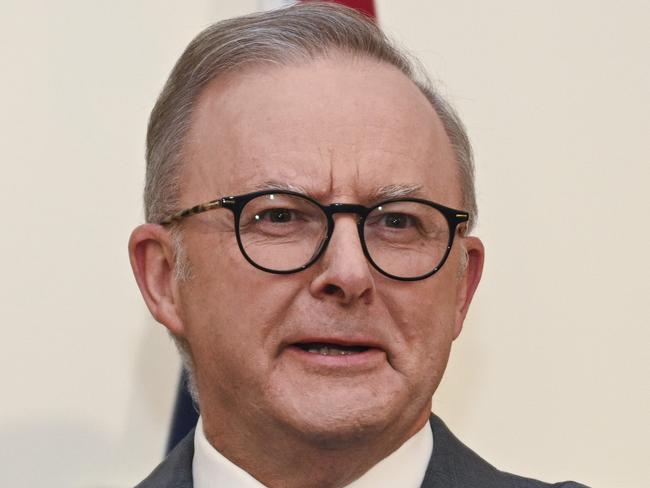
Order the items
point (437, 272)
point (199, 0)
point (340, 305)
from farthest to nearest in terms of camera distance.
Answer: point (199, 0) → point (437, 272) → point (340, 305)

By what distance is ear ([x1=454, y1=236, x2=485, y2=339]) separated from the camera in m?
2.04

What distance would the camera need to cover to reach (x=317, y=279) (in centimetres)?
172

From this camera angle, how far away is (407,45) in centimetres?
255

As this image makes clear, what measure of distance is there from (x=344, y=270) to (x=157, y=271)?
0.49 meters

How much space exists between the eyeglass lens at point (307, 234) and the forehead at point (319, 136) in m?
0.04

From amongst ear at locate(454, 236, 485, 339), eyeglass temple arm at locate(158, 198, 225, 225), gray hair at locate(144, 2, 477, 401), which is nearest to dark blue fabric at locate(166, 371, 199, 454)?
gray hair at locate(144, 2, 477, 401)

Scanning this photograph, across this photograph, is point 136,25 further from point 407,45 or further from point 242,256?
point 242,256

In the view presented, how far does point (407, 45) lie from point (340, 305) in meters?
1.02

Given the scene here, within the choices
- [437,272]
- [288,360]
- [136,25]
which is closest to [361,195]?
[437,272]

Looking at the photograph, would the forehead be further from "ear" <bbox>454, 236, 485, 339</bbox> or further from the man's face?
"ear" <bbox>454, 236, 485, 339</bbox>

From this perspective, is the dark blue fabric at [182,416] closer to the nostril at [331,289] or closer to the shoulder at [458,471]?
the shoulder at [458,471]

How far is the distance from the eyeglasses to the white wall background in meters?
0.71

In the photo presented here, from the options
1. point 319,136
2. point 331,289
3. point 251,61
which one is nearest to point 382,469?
point 331,289

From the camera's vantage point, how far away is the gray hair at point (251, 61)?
6.44ft
